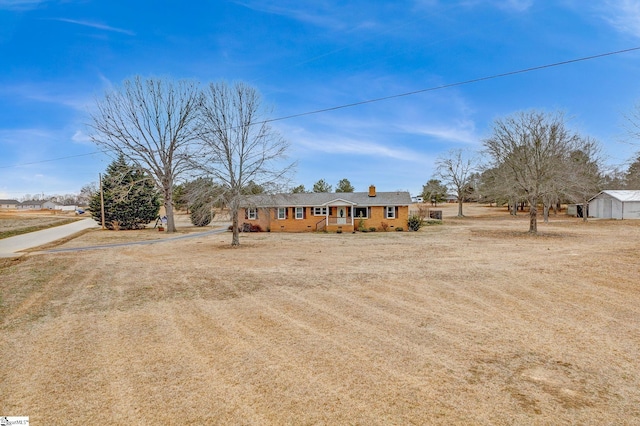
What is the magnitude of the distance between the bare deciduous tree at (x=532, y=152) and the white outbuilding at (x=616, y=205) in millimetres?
18195

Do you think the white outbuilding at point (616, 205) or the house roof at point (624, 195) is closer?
the house roof at point (624, 195)

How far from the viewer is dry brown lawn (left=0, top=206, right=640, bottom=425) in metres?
3.67

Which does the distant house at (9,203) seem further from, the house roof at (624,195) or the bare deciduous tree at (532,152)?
the house roof at (624,195)

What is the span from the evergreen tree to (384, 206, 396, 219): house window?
24451 millimetres

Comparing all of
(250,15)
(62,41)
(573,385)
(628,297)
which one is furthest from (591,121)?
(62,41)

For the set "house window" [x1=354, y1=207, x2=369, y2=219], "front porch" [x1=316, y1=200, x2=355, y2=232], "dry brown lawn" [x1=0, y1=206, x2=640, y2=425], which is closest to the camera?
"dry brown lawn" [x1=0, y1=206, x2=640, y2=425]

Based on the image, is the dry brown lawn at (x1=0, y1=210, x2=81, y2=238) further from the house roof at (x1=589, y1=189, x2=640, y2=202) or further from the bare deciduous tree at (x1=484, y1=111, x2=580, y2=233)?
the house roof at (x1=589, y1=189, x2=640, y2=202)

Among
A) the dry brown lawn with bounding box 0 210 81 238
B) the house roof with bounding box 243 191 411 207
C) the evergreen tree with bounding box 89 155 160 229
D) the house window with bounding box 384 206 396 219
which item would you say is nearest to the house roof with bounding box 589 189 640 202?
the house roof with bounding box 243 191 411 207

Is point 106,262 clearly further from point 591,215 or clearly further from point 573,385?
point 591,215

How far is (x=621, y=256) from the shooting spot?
1341 centimetres

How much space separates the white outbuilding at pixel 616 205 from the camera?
3616cm

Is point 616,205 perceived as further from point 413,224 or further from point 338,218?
point 338,218

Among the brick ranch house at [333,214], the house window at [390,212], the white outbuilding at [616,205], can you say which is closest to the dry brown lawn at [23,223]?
the brick ranch house at [333,214]

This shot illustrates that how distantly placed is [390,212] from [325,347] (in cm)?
2685
